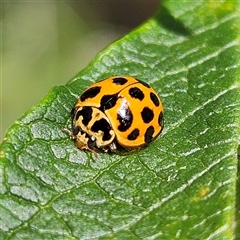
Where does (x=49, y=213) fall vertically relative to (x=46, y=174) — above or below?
below

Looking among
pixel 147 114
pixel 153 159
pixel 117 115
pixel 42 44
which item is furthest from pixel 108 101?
pixel 42 44

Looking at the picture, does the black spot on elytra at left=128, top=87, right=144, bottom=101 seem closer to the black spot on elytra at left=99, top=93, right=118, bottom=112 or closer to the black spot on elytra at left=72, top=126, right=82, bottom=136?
the black spot on elytra at left=99, top=93, right=118, bottom=112

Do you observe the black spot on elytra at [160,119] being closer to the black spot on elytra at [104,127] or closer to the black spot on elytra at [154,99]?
the black spot on elytra at [154,99]

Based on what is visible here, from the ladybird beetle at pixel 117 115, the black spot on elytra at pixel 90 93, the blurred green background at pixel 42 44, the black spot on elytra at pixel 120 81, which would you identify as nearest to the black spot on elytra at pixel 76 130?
the ladybird beetle at pixel 117 115

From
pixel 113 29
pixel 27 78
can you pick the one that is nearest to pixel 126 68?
pixel 27 78

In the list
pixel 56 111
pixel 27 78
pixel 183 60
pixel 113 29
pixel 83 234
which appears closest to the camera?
pixel 83 234

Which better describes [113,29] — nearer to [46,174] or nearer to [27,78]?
[27,78]

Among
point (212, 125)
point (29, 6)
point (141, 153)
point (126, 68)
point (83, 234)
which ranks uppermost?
point (29, 6)

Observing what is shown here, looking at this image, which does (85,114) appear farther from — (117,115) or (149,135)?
(149,135)
